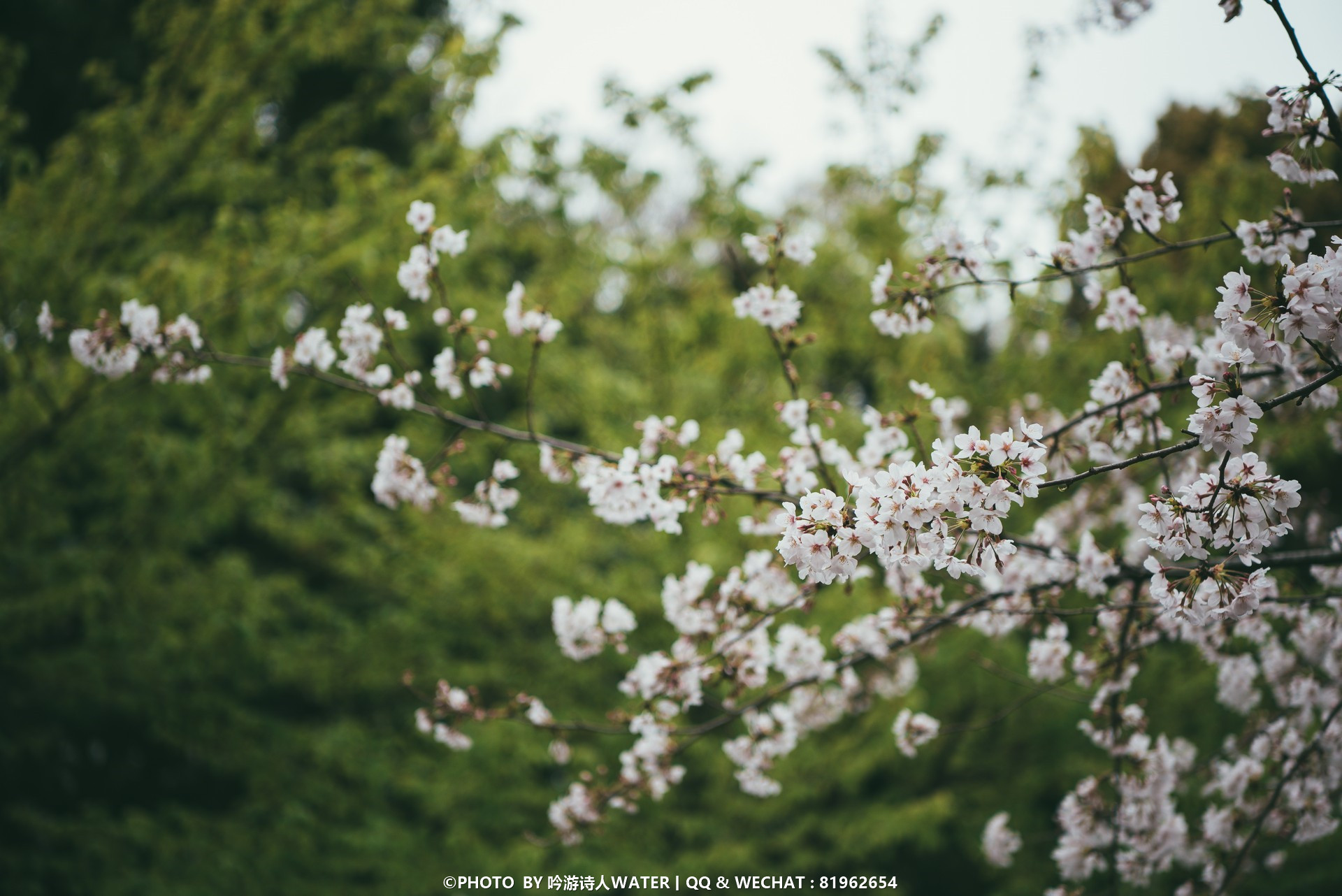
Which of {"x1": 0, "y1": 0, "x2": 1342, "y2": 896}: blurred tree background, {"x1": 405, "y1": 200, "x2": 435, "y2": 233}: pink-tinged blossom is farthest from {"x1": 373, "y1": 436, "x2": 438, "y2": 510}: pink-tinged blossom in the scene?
{"x1": 0, "y1": 0, "x2": 1342, "y2": 896}: blurred tree background

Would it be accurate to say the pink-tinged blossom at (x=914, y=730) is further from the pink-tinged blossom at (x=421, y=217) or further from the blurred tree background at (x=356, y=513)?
the pink-tinged blossom at (x=421, y=217)

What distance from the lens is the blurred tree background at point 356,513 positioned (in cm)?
353

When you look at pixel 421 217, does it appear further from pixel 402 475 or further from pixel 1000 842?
pixel 1000 842

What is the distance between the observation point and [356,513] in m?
4.60

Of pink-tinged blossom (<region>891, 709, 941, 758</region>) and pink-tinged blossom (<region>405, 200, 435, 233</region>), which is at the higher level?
pink-tinged blossom (<region>405, 200, 435, 233</region>)

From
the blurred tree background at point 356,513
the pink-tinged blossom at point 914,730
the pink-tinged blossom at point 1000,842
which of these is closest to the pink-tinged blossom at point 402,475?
the blurred tree background at point 356,513

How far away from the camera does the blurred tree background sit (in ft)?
11.6

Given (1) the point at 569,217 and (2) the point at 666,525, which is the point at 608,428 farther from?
(2) the point at 666,525

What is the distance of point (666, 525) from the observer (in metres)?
2.39

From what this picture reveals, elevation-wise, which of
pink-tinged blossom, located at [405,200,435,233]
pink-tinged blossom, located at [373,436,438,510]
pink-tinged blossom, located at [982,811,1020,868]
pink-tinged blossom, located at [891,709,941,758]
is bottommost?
pink-tinged blossom, located at [982,811,1020,868]

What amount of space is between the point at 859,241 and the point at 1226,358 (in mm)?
4407

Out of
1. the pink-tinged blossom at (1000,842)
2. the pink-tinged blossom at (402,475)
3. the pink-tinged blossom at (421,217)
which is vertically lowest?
the pink-tinged blossom at (1000,842)

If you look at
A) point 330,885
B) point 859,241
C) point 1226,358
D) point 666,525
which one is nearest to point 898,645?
point 666,525

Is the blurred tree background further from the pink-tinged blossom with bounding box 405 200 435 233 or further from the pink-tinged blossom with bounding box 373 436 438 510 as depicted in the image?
the pink-tinged blossom with bounding box 373 436 438 510
